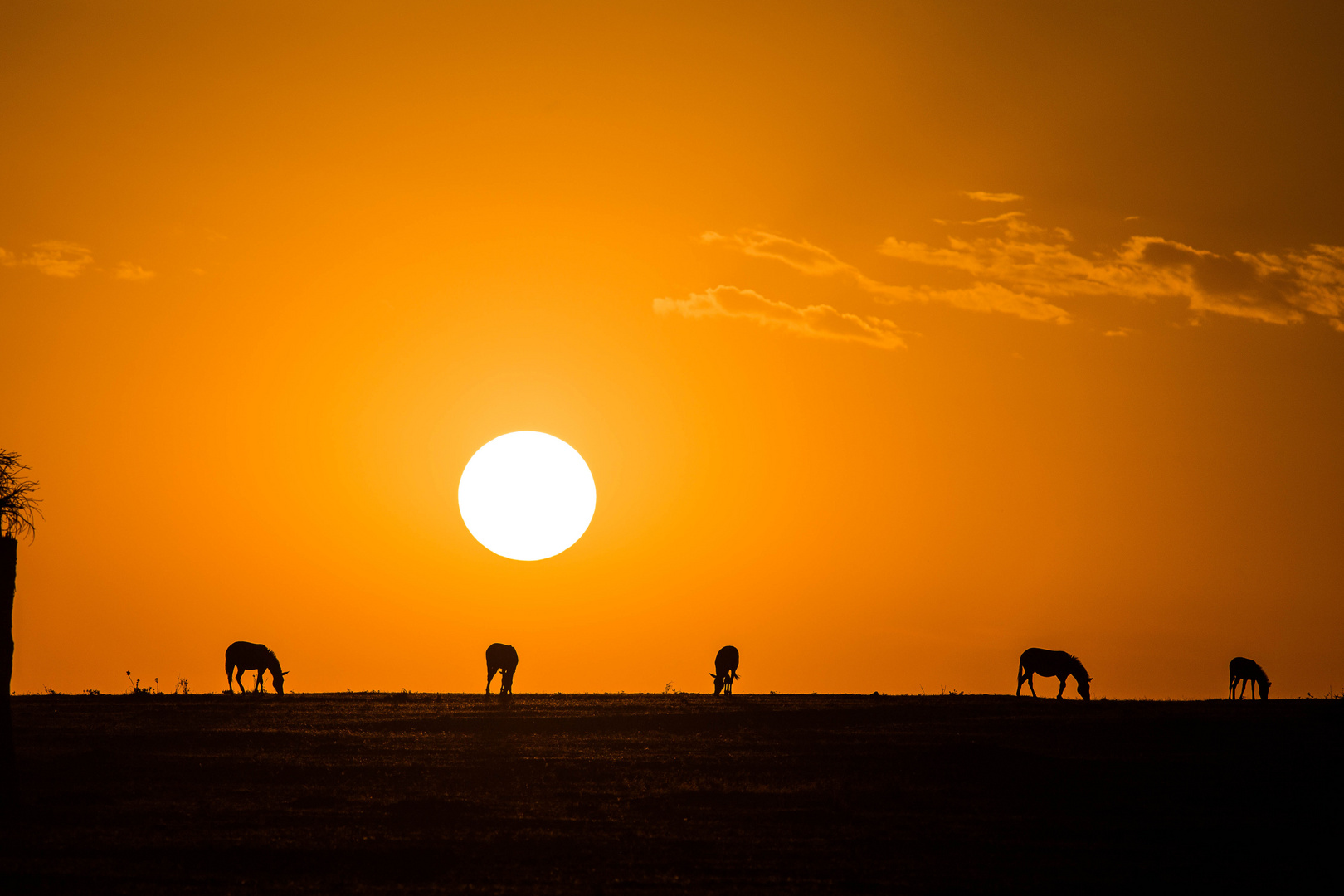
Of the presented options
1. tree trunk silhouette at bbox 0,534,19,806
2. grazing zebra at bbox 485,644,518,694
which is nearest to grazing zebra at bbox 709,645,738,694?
grazing zebra at bbox 485,644,518,694

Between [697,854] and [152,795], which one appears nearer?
[697,854]

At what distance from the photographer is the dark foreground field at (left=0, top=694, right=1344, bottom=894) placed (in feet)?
69.4

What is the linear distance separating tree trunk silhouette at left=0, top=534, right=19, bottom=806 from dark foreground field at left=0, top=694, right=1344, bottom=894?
0.75 m

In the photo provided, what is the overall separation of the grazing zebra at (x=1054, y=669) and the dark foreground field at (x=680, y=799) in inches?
511

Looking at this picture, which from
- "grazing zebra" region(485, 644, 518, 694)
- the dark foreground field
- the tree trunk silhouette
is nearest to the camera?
the dark foreground field

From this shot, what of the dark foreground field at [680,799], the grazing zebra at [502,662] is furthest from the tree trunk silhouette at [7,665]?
the grazing zebra at [502,662]

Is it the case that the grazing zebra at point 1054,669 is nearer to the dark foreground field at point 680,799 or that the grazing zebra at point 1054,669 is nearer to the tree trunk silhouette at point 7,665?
the dark foreground field at point 680,799

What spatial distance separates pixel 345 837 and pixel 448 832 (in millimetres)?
1901

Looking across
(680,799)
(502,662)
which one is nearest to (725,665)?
(502,662)

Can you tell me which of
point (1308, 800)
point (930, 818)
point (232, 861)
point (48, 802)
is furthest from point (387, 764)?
point (1308, 800)

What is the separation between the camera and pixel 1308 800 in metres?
28.4

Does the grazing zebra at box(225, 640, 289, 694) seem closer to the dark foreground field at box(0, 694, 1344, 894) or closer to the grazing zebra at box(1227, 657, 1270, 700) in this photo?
the dark foreground field at box(0, 694, 1344, 894)

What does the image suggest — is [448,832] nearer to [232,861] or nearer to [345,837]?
[345,837]

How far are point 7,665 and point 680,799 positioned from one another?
14598mm
